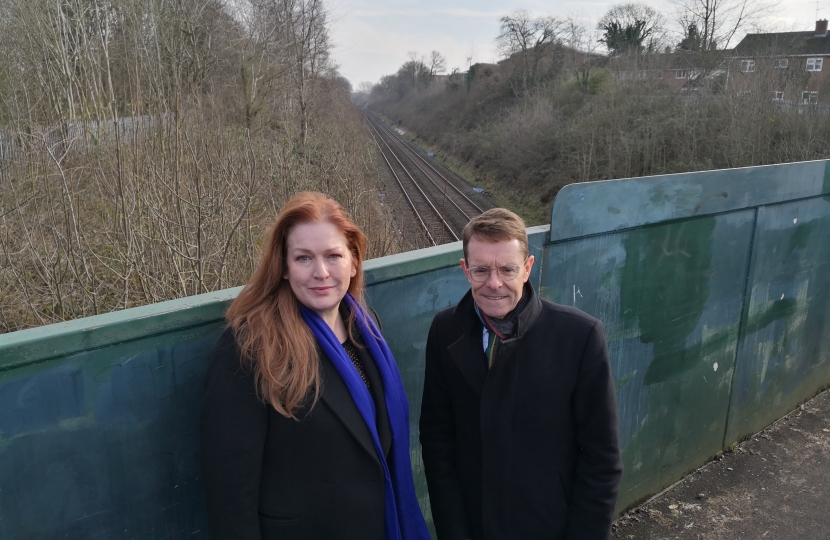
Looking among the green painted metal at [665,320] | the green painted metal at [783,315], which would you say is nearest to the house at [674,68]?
the green painted metal at [783,315]

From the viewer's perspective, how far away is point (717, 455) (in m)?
4.13

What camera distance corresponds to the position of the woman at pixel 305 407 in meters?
1.60

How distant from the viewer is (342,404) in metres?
1.73

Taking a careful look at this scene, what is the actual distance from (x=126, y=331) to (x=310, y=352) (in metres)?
0.51

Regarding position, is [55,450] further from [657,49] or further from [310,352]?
[657,49]

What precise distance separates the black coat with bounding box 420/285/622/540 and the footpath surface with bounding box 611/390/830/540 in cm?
170

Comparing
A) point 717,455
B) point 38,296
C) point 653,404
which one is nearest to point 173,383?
point 653,404

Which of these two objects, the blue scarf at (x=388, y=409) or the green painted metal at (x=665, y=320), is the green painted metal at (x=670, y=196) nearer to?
the green painted metal at (x=665, y=320)

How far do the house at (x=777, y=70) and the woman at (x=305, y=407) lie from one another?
857 inches

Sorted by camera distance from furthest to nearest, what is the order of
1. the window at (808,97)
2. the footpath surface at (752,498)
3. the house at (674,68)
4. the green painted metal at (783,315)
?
the house at (674,68) → the window at (808,97) → the green painted metal at (783,315) → the footpath surface at (752,498)

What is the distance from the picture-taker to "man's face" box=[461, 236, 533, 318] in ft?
6.25

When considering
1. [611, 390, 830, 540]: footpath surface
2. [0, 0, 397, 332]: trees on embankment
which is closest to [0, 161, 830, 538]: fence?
[611, 390, 830, 540]: footpath surface

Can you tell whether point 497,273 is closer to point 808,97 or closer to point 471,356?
point 471,356

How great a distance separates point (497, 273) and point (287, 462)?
2.73 ft
